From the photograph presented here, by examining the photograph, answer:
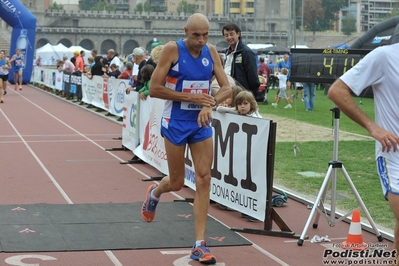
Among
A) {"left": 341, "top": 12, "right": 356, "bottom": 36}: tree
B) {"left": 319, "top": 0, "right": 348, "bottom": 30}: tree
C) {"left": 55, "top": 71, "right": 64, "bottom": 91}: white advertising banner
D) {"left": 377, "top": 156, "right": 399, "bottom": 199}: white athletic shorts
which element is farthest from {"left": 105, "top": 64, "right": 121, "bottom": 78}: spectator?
{"left": 341, "top": 12, "right": 356, "bottom": 36}: tree

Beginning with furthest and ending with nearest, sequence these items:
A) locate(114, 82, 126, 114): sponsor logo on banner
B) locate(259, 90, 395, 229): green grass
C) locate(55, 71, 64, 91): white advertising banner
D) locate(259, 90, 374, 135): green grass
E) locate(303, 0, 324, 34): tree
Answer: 1. locate(303, 0, 324, 34): tree
2. locate(55, 71, 64, 91): white advertising banner
3. locate(259, 90, 374, 135): green grass
4. locate(114, 82, 126, 114): sponsor logo on banner
5. locate(259, 90, 395, 229): green grass

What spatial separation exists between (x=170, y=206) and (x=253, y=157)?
4.84ft

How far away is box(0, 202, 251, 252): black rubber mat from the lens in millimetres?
7113

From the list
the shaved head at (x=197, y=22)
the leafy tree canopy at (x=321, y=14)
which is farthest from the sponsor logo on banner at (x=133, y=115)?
the leafy tree canopy at (x=321, y=14)

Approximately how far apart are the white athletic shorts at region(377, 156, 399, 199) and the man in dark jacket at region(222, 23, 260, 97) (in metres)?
5.26

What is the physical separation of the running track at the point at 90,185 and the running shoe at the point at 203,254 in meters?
0.08

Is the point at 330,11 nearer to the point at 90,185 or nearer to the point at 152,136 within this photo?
the point at 152,136

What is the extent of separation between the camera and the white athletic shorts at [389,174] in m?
4.64

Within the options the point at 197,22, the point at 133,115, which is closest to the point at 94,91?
the point at 133,115

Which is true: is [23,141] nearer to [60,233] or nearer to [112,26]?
[60,233]

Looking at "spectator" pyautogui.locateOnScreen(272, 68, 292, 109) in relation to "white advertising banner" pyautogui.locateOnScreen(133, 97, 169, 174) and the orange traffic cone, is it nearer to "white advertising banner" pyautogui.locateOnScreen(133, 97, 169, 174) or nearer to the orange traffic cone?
"white advertising banner" pyautogui.locateOnScreen(133, 97, 169, 174)

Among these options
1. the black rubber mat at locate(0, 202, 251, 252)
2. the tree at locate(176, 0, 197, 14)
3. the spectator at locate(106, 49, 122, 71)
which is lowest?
the black rubber mat at locate(0, 202, 251, 252)

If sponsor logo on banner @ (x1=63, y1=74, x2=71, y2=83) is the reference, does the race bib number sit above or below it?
above

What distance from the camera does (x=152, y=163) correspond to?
40.0ft
